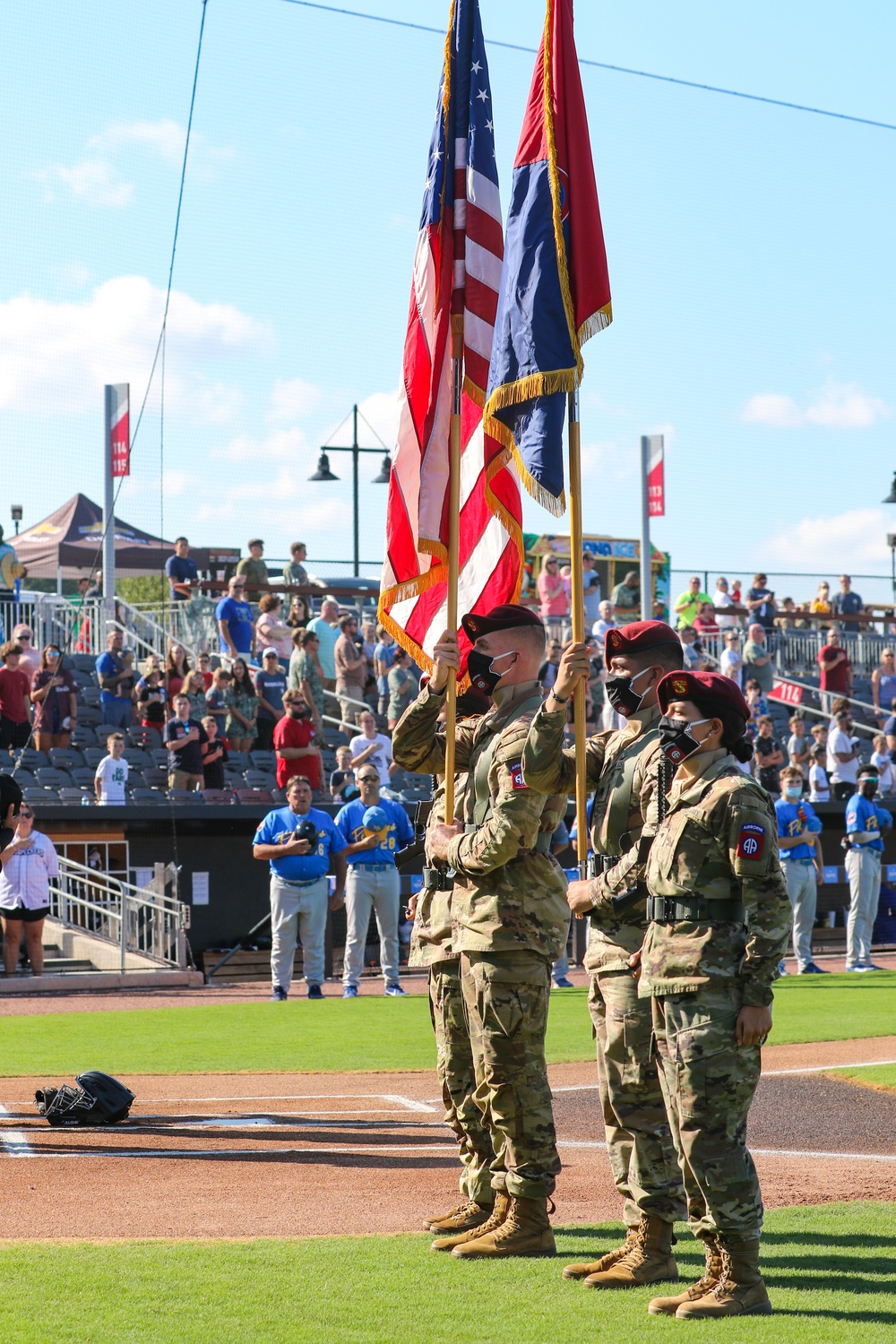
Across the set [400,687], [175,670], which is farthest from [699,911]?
[175,670]

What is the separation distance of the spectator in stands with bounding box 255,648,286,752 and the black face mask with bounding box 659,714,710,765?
51.6ft

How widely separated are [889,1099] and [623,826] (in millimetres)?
5130

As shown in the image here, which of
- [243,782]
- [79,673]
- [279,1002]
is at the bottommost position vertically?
[279,1002]

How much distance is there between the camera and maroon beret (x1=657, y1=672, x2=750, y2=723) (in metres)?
5.23

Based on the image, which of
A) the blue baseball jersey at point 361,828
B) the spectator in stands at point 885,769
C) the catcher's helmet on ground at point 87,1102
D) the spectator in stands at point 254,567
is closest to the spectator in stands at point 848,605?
the spectator in stands at point 885,769

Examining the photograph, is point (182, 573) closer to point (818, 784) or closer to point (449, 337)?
point (818, 784)

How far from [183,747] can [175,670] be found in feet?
7.06

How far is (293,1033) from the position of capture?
43.1ft

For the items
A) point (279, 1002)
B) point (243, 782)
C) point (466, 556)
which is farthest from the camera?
point (243, 782)

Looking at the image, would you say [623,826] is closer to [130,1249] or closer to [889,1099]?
[130,1249]

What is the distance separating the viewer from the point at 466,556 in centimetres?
810

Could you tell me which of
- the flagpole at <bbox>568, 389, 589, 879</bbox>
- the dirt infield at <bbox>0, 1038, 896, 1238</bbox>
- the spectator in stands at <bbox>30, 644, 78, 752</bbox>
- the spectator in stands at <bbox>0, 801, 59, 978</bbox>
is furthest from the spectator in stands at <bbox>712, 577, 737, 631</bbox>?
the flagpole at <bbox>568, 389, 589, 879</bbox>

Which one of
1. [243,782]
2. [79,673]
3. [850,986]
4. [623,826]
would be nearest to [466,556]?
[623,826]

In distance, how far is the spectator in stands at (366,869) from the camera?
15570 millimetres
